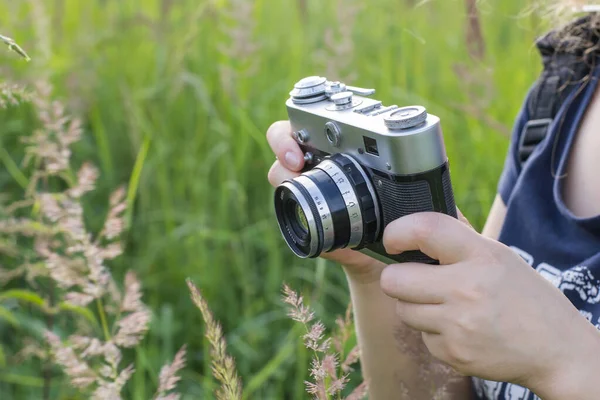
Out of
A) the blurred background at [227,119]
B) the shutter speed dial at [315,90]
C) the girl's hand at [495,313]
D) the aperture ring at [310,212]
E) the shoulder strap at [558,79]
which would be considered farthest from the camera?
the blurred background at [227,119]

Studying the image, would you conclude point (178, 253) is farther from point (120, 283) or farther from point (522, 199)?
point (522, 199)

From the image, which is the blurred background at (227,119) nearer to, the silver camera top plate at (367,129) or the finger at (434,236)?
the silver camera top plate at (367,129)

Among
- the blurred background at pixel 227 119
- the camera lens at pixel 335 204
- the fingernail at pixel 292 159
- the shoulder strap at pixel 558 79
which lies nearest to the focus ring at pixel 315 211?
the camera lens at pixel 335 204

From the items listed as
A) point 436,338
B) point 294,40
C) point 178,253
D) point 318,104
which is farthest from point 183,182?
point 436,338

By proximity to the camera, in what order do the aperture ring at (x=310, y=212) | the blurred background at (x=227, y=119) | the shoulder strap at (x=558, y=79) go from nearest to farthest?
the aperture ring at (x=310, y=212) → the shoulder strap at (x=558, y=79) → the blurred background at (x=227, y=119)

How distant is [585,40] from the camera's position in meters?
1.01

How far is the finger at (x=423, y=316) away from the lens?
2.35 ft

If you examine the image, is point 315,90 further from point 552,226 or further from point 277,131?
point 552,226

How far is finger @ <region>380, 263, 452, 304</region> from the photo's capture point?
0.70m

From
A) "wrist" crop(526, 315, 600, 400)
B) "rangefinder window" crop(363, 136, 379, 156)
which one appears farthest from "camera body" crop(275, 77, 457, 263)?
"wrist" crop(526, 315, 600, 400)

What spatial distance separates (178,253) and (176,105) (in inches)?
15.4

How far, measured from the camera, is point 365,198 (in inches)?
31.5

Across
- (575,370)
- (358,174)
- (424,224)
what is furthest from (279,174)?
(575,370)

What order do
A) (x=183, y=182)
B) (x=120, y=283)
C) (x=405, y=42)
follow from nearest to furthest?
(x=120, y=283)
(x=183, y=182)
(x=405, y=42)
